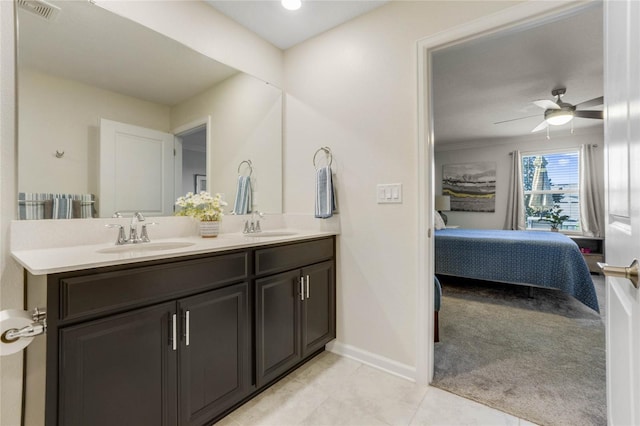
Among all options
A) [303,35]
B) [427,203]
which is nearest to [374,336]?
[427,203]

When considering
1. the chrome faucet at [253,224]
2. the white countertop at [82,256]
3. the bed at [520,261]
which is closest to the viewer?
the white countertop at [82,256]

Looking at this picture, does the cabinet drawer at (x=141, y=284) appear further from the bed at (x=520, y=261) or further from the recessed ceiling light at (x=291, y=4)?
the bed at (x=520, y=261)

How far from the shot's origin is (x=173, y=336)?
118 centimetres

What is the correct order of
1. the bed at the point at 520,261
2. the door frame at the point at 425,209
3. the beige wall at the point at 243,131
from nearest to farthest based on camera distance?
the door frame at the point at 425,209 < the beige wall at the point at 243,131 < the bed at the point at 520,261

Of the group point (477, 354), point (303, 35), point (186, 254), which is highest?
point (303, 35)

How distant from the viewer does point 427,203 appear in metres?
1.72

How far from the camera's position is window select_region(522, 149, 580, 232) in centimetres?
505

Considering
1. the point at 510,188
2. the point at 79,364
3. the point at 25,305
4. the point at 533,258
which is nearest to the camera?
the point at 79,364

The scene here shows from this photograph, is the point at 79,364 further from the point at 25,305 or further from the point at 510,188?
the point at 510,188

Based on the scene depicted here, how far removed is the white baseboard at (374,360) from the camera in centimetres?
180

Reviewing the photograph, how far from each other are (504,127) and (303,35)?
13.5ft

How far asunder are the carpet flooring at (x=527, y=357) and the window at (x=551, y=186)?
2.55 m

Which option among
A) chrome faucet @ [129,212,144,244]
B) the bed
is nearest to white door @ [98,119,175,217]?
chrome faucet @ [129,212,144,244]

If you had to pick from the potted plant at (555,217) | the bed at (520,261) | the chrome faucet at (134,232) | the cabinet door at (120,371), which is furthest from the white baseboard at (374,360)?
the potted plant at (555,217)
